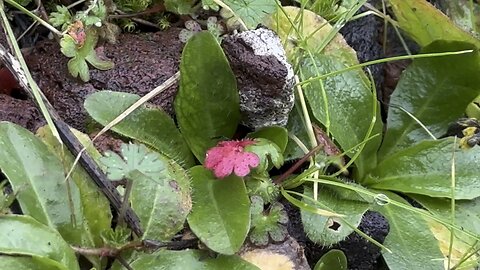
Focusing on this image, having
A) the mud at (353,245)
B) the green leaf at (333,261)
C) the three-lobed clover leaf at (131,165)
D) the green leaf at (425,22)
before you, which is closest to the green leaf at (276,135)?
the mud at (353,245)

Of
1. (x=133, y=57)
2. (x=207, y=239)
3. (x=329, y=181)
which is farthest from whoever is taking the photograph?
(x=133, y=57)

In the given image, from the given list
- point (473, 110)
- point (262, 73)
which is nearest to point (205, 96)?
point (262, 73)

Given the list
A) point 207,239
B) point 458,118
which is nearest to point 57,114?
point 207,239

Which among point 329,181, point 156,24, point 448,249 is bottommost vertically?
point 448,249

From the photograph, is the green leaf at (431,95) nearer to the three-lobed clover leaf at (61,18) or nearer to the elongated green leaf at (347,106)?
the elongated green leaf at (347,106)

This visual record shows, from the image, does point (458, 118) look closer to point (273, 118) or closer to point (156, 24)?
point (273, 118)

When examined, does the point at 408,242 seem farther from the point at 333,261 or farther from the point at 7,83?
the point at 7,83
